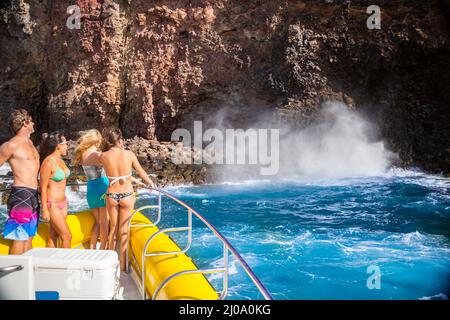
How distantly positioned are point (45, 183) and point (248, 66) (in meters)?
16.2

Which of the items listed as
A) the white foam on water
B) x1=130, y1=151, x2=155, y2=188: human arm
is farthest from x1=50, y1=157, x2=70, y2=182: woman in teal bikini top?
the white foam on water

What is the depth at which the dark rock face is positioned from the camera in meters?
18.2

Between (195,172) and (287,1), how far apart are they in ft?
33.3

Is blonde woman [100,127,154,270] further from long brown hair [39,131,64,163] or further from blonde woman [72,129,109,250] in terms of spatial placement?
long brown hair [39,131,64,163]

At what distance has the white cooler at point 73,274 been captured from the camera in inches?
101

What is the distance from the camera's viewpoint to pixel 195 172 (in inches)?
654

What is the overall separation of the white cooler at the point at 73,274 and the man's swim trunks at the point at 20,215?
0.92 m

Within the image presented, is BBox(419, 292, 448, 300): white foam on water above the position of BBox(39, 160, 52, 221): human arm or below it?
below

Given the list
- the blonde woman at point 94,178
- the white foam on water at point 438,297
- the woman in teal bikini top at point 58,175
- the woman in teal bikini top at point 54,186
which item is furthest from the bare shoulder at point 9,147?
the white foam on water at point 438,297

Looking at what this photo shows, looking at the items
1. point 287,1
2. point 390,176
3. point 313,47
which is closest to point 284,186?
point 390,176

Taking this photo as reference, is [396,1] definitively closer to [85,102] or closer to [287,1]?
[287,1]

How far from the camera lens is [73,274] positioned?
2.59 metres

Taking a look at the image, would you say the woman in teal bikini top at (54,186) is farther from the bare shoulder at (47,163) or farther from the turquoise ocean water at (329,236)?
the turquoise ocean water at (329,236)

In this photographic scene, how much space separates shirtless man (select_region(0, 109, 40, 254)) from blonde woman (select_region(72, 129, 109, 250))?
732 mm
